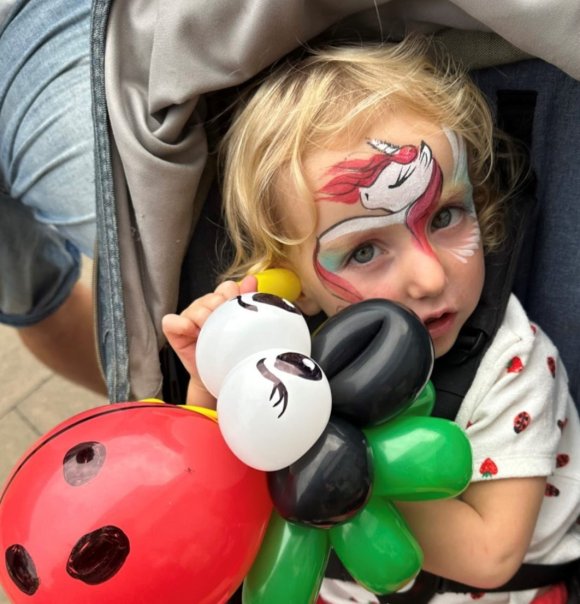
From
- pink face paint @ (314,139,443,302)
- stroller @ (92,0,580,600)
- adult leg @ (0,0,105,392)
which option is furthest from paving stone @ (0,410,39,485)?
pink face paint @ (314,139,443,302)

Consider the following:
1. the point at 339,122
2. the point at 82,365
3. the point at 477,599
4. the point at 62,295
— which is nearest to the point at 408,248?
the point at 339,122

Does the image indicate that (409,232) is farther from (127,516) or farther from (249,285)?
(127,516)

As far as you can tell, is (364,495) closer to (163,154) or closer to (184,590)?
(184,590)

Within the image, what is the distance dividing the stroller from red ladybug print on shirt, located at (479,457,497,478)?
8 cm

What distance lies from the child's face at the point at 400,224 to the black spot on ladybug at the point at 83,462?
1.28ft

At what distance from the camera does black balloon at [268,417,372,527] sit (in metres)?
0.60

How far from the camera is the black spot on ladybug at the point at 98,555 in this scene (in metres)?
0.56

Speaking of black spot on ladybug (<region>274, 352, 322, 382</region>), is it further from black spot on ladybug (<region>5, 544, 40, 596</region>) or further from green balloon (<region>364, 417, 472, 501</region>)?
black spot on ladybug (<region>5, 544, 40, 596</region>)

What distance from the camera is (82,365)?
5.63 feet

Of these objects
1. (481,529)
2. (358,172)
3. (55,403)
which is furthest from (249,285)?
(55,403)

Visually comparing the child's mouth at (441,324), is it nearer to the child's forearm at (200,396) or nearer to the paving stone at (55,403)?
the child's forearm at (200,396)

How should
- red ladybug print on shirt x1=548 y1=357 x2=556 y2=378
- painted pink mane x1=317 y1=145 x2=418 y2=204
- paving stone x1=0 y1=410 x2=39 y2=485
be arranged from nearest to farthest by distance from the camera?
painted pink mane x1=317 y1=145 x2=418 y2=204 → red ladybug print on shirt x1=548 y1=357 x2=556 y2=378 → paving stone x1=0 y1=410 x2=39 y2=485

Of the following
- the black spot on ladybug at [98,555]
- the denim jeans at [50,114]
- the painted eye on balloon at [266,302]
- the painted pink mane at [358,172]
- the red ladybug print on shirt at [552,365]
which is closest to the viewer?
the black spot on ladybug at [98,555]

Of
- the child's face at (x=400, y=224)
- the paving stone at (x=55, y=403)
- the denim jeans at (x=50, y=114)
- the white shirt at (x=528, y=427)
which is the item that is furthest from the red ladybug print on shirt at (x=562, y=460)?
the paving stone at (x=55, y=403)
